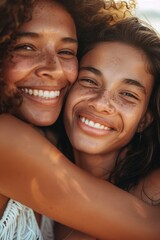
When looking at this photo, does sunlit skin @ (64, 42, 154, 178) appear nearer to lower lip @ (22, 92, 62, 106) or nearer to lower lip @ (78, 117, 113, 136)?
lower lip @ (78, 117, 113, 136)

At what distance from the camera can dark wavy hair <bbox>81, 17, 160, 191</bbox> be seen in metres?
3.18

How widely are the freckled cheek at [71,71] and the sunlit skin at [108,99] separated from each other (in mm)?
55

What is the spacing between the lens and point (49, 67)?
2.88 meters

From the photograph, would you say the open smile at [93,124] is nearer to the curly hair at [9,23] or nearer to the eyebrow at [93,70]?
the eyebrow at [93,70]

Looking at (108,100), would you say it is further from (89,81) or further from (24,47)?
(24,47)

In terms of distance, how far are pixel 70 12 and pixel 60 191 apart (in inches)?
45.8

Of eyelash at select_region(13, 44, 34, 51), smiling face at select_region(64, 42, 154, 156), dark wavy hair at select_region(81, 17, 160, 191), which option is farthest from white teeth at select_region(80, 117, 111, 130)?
eyelash at select_region(13, 44, 34, 51)

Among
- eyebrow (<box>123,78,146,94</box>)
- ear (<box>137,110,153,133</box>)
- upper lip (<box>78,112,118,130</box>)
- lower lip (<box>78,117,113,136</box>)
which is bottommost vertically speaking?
ear (<box>137,110,153,133</box>)

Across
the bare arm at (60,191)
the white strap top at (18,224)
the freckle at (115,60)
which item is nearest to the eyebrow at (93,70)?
the freckle at (115,60)

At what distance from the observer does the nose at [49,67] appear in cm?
285

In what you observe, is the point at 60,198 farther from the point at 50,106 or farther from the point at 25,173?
the point at 50,106

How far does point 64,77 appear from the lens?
301cm

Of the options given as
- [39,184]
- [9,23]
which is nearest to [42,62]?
[9,23]

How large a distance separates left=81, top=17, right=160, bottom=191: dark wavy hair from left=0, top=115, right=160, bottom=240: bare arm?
482mm
